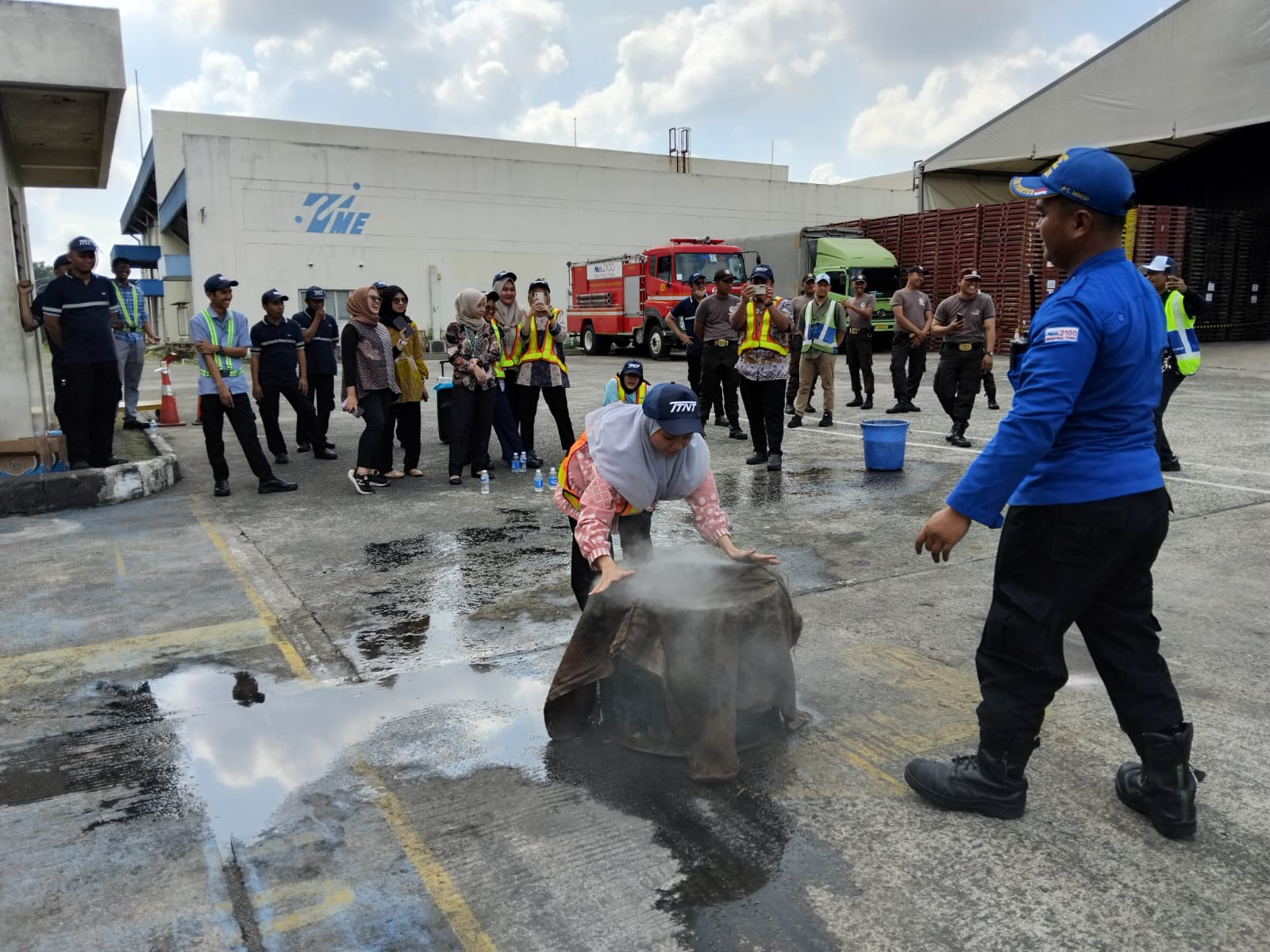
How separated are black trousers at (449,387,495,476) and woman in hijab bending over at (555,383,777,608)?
4.74m

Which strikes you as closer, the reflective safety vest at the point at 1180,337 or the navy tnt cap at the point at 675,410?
the navy tnt cap at the point at 675,410

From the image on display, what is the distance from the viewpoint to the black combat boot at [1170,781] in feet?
→ 8.81

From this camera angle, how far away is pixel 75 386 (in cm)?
752

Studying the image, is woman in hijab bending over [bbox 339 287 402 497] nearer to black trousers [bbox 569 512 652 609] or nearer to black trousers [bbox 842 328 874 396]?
black trousers [bbox 569 512 652 609]

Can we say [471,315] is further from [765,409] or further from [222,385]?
[765,409]

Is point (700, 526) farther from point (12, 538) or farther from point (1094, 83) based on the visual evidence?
point (1094, 83)

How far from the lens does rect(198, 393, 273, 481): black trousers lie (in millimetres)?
7633

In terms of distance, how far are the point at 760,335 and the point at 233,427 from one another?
15.2 ft

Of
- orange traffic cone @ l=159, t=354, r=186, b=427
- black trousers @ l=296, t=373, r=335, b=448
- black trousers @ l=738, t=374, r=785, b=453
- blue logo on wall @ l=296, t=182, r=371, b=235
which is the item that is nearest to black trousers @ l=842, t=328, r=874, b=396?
black trousers @ l=738, t=374, r=785, b=453

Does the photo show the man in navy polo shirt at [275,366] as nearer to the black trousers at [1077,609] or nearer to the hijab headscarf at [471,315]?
the hijab headscarf at [471,315]

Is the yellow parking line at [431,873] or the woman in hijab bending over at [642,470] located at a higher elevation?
the woman in hijab bending over at [642,470]

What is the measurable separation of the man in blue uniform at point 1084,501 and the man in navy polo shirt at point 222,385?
646cm

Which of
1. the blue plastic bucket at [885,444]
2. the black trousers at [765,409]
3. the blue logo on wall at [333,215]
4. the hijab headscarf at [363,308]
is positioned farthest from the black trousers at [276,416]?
the blue logo on wall at [333,215]

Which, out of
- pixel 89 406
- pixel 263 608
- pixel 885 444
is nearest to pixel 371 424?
pixel 89 406
